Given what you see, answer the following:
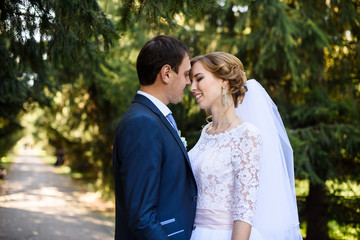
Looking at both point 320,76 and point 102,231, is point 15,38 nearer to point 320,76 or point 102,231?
point 320,76

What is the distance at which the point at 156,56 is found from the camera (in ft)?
6.79

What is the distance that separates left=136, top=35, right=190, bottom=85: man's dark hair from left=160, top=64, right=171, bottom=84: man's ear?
0.02 m

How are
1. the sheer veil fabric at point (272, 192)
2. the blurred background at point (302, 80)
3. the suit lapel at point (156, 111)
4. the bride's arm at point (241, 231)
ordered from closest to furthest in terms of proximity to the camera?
the suit lapel at point (156, 111) < the bride's arm at point (241, 231) < the sheer veil fabric at point (272, 192) < the blurred background at point (302, 80)

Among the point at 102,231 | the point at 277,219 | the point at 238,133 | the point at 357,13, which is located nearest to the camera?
the point at 238,133

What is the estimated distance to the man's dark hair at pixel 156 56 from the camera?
2072 mm

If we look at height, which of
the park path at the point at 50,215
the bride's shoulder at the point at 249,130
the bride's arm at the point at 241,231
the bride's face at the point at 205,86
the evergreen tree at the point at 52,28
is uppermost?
the evergreen tree at the point at 52,28

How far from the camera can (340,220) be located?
21.6 feet

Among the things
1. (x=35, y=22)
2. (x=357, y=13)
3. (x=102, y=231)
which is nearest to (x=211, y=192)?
(x=35, y=22)

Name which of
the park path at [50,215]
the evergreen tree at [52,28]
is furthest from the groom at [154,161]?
the park path at [50,215]

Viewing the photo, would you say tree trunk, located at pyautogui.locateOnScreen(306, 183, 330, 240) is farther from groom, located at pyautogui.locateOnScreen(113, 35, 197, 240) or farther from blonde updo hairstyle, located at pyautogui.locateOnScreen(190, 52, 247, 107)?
groom, located at pyautogui.locateOnScreen(113, 35, 197, 240)

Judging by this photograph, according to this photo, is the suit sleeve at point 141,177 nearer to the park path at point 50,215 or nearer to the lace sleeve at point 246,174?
the lace sleeve at point 246,174

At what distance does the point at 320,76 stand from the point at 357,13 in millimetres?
1896

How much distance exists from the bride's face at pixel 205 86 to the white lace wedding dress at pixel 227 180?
318 millimetres

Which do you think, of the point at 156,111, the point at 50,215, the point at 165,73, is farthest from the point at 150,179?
the point at 50,215
